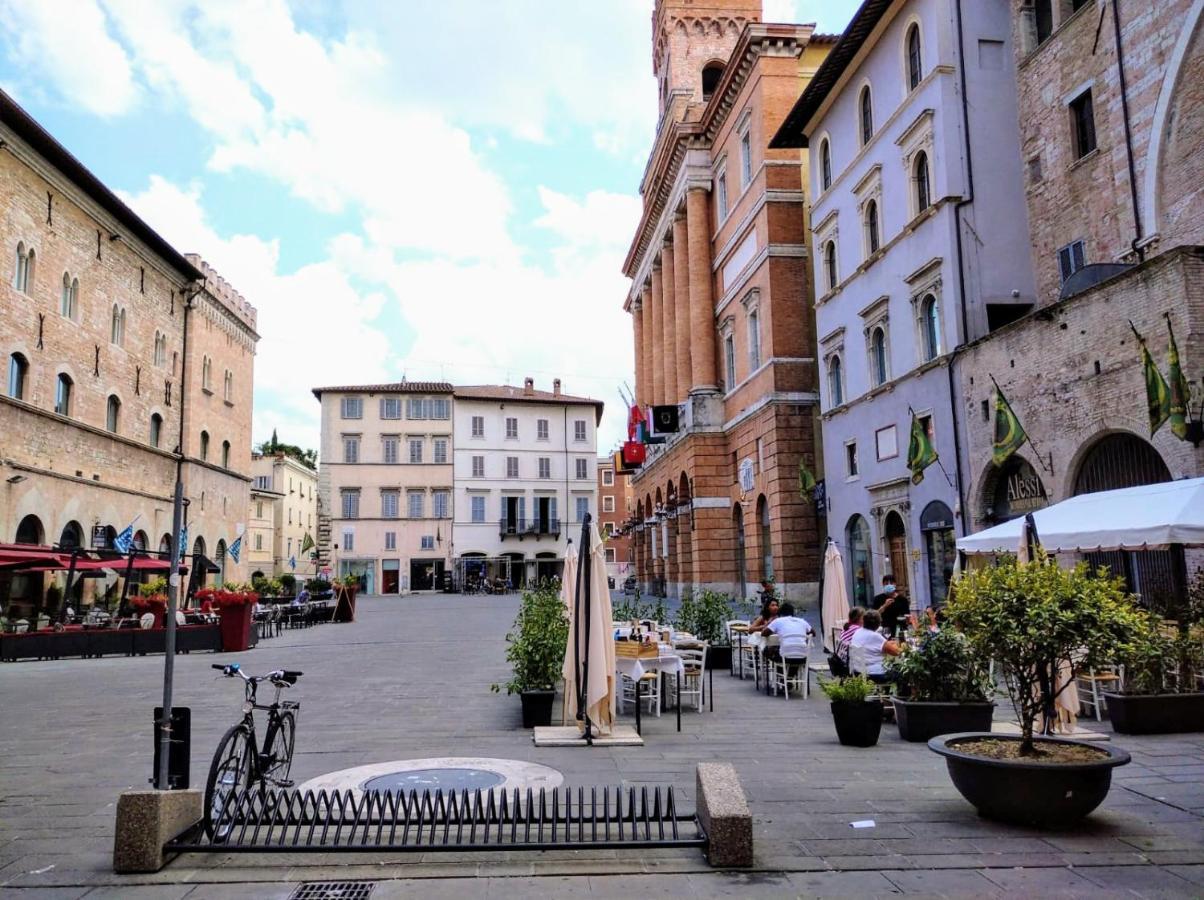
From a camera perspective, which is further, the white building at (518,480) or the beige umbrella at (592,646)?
the white building at (518,480)

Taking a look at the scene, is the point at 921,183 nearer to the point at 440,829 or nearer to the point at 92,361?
the point at 440,829

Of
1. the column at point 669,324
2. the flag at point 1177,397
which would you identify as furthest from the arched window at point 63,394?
the flag at point 1177,397

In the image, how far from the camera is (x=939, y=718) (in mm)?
8734

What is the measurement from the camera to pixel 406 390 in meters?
64.5

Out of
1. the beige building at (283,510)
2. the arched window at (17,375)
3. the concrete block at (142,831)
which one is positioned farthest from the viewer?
the beige building at (283,510)

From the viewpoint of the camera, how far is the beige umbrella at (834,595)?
14812 mm

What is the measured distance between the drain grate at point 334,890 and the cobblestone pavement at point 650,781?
74 mm

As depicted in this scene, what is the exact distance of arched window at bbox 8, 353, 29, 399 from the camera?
24719 mm

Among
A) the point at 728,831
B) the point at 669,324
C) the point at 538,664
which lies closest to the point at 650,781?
the point at 728,831

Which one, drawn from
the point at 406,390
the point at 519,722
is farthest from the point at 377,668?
the point at 406,390

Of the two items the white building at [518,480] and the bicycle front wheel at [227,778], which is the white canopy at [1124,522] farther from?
the white building at [518,480]

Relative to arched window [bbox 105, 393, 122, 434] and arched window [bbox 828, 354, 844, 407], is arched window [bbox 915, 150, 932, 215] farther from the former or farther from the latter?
arched window [bbox 105, 393, 122, 434]

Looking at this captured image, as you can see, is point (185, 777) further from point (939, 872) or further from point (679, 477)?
point (679, 477)

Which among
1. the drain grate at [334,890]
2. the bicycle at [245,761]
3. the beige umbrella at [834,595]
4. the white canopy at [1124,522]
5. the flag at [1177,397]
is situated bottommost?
the drain grate at [334,890]
